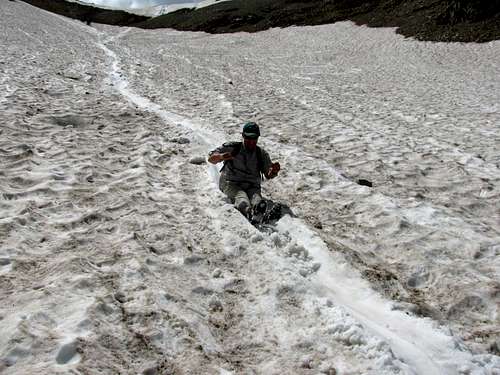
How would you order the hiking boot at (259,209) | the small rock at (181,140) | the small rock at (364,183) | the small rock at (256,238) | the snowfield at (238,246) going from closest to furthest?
1. the snowfield at (238,246)
2. the small rock at (256,238)
3. the hiking boot at (259,209)
4. the small rock at (364,183)
5. the small rock at (181,140)

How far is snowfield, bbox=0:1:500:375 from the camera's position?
3232 millimetres

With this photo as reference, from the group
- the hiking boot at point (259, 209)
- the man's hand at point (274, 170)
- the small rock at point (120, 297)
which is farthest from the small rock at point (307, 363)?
the man's hand at point (274, 170)

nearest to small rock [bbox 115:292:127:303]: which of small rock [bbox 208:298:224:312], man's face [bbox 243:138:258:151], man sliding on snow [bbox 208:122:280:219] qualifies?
small rock [bbox 208:298:224:312]

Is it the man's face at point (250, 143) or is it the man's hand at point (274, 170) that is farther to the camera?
the man's face at point (250, 143)

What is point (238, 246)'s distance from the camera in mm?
4738

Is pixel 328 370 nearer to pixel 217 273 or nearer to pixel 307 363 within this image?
pixel 307 363

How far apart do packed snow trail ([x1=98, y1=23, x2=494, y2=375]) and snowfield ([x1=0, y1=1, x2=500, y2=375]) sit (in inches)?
0.7

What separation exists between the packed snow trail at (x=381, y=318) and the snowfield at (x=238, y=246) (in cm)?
2

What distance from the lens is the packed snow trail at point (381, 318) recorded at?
3.30m

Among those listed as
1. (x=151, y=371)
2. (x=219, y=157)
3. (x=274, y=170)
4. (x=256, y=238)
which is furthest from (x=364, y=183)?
(x=151, y=371)

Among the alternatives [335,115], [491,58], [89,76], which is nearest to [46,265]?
[335,115]

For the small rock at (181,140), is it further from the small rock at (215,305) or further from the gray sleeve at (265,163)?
the small rock at (215,305)

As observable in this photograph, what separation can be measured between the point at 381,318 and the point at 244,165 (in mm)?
3124

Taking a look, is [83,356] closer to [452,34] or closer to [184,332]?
[184,332]
